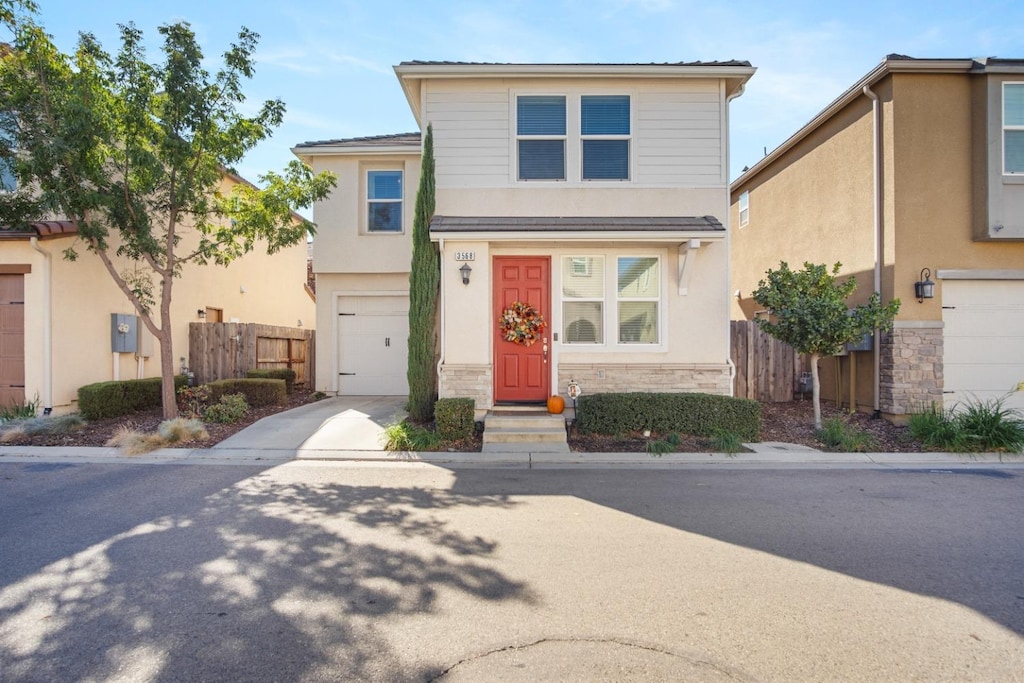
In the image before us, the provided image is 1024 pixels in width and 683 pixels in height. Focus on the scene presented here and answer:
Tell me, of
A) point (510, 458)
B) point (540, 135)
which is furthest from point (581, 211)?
point (510, 458)

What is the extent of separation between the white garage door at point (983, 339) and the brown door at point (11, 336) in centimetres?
1669

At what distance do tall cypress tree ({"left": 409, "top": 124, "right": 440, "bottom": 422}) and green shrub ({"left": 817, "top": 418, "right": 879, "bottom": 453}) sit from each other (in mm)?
6430

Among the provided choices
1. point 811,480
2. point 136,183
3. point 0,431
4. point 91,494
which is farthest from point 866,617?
point 0,431

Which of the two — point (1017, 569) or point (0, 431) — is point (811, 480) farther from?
point (0, 431)

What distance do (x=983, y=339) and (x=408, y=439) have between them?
1029 centimetres

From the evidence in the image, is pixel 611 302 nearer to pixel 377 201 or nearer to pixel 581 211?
pixel 581 211

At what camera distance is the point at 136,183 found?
8961 millimetres

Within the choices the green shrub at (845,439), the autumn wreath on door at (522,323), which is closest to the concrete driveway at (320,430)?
the autumn wreath on door at (522,323)

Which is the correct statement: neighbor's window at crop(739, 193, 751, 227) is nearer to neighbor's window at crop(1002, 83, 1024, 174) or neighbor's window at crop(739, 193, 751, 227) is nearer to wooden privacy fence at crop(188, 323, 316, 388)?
neighbor's window at crop(1002, 83, 1024, 174)

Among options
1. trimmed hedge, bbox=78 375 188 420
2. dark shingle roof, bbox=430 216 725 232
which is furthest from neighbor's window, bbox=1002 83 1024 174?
trimmed hedge, bbox=78 375 188 420

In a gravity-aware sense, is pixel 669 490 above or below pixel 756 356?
below

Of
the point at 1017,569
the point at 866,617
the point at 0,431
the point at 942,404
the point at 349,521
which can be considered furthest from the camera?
the point at 942,404

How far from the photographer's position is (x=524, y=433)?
8.54 m

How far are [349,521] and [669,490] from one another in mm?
3508
